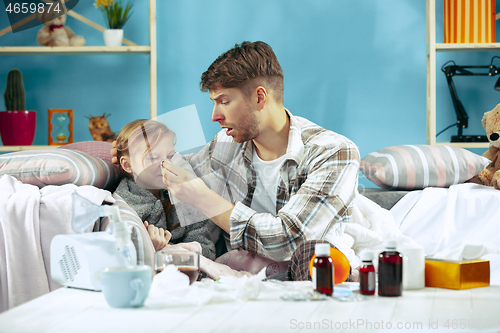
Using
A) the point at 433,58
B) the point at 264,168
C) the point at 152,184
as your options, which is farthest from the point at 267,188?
the point at 433,58

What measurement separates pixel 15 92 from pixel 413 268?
181 cm

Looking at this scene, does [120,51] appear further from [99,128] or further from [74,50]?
[99,128]

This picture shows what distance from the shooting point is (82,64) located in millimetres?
2258

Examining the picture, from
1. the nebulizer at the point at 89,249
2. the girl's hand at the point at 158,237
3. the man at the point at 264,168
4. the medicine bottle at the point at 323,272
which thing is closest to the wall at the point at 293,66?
the man at the point at 264,168

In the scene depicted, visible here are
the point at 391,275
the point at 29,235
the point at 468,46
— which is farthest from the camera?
the point at 468,46

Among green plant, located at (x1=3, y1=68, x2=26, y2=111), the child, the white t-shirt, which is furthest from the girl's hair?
green plant, located at (x1=3, y1=68, x2=26, y2=111)

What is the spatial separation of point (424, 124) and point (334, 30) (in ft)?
1.91

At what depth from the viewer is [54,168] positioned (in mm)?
1399

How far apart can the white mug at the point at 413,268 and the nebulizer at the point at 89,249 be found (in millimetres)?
484

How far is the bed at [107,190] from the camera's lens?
1228 mm

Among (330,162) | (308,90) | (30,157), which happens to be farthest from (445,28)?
(30,157)

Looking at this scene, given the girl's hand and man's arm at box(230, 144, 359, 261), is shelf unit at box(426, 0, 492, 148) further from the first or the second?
the girl's hand

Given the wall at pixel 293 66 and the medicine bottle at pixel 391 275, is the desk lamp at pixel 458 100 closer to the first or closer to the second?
the wall at pixel 293 66

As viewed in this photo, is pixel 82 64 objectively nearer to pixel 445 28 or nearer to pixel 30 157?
pixel 30 157
